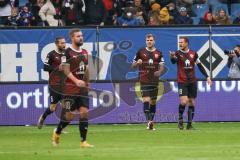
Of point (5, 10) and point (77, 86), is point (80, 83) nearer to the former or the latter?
point (77, 86)

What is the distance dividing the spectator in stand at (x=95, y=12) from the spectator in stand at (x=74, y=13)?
238 mm

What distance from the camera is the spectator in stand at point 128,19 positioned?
1086 inches

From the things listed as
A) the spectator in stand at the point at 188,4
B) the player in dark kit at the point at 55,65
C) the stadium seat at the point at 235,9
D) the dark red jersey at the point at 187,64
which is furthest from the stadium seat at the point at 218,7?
the player in dark kit at the point at 55,65

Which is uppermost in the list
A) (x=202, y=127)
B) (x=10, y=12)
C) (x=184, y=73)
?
(x=10, y=12)

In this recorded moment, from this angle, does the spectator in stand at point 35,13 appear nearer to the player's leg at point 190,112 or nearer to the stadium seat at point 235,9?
the stadium seat at point 235,9

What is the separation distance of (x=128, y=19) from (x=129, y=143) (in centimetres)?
1057

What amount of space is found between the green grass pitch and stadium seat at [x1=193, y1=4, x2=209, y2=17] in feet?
20.6

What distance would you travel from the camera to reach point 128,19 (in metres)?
27.8

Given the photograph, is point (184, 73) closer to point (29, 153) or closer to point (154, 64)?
point (154, 64)

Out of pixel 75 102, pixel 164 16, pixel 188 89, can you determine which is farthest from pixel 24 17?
pixel 75 102

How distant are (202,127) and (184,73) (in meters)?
1.65

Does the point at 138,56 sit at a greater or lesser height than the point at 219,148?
greater

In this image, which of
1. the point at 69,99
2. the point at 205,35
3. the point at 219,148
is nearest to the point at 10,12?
the point at 205,35

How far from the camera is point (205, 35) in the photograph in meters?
25.9
